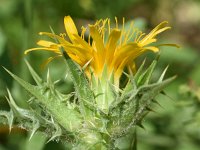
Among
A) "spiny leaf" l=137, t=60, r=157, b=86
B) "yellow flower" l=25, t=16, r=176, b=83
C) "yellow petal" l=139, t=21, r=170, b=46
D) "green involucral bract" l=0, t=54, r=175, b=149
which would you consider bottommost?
"green involucral bract" l=0, t=54, r=175, b=149

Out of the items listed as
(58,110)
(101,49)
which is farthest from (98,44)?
(58,110)

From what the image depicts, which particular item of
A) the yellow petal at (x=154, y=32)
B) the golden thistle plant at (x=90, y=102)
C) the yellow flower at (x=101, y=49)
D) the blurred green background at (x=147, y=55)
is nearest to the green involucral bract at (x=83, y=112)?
the golden thistle plant at (x=90, y=102)

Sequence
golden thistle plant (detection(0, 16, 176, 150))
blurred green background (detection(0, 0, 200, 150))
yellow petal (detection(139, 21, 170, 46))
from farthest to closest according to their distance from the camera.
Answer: blurred green background (detection(0, 0, 200, 150)) < yellow petal (detection(139, 21, 170, 46)) < golden thistle plant (detection(0, 16, 176, 150))

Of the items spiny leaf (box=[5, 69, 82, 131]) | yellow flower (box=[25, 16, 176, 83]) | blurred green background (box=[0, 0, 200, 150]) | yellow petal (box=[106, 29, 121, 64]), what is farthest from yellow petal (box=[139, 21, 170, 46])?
blurred green background (box=[0, 0, 200, 150])

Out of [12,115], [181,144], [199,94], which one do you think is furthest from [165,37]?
[12,115]

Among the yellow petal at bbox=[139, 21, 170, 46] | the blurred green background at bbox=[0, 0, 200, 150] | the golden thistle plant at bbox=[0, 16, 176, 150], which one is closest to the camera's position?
the golden thistle plant at bbox=[0, 16, 176, 150]

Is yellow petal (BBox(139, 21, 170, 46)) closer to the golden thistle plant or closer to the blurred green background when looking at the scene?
the golden thistle plant

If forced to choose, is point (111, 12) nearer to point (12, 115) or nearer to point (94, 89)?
point (94, 89)

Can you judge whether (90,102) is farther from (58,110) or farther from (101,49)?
(101,49)
